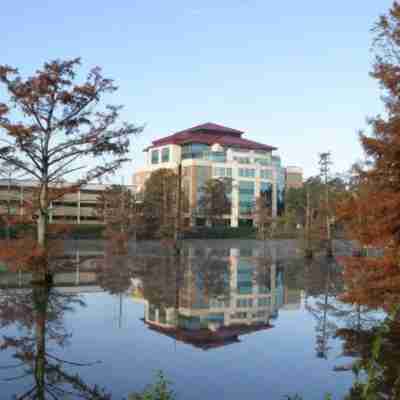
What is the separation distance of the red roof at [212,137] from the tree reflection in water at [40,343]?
70.9 meters

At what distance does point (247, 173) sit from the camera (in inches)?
3179

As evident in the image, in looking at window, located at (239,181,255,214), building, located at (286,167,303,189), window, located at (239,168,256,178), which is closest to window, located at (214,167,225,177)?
window, located at (239,168,256,178)

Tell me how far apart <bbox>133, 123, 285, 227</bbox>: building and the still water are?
61.9 metres

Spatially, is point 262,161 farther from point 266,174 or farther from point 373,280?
point 373,280

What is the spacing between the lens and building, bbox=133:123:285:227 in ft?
259

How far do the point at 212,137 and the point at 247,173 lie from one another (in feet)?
31.8

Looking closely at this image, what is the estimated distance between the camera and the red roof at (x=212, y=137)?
3238 inches

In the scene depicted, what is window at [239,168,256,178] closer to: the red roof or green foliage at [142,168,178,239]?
the red roof

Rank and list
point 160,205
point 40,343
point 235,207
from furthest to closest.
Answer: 1. point 235,207
2. point 160,205
3. point 40,343

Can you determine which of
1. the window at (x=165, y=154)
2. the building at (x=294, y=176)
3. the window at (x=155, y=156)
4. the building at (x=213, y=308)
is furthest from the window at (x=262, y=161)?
the building at (x=213, y=308)

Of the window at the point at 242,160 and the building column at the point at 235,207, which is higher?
the window at the point at 242,160

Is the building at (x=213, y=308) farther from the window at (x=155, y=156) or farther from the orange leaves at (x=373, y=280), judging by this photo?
the window at (x=155, y=156)

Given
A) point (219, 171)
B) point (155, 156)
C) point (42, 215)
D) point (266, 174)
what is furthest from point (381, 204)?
point (155, 156)

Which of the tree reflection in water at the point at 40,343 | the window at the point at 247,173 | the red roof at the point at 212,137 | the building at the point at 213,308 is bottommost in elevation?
the building at the point at 213,308
